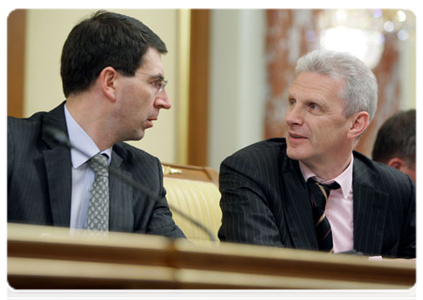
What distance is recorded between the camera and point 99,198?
1.56 metres

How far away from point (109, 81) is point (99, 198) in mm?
353

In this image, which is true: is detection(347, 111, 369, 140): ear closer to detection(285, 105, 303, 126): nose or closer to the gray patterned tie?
detection(285, 105, 303, 126): nose

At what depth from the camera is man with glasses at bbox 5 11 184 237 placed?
150 cm

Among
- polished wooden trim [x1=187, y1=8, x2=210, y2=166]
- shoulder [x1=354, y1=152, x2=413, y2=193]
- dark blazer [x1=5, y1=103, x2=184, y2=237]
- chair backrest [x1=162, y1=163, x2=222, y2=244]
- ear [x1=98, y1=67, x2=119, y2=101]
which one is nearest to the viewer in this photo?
dark blazer [x1=5, y1=103, x2=184, y2=237]

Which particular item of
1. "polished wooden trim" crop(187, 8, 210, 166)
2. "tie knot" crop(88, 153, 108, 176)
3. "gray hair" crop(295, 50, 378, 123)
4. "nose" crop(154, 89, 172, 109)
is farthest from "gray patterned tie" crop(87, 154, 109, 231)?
"polished wooden trim" crop(187, 8, 210, 166)

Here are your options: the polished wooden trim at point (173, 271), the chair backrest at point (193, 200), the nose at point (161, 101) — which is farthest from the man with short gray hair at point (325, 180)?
the polished wooden trim at point (173, 271)

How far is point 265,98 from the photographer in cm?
413

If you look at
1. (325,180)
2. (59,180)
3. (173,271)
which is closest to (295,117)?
(325,180)

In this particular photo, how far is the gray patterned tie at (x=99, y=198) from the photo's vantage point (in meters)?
1.54

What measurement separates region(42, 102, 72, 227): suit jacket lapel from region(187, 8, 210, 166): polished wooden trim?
94.6 inches

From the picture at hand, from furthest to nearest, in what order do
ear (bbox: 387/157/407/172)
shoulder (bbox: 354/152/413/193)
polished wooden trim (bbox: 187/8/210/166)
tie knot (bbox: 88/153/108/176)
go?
polished wooden trim (bbox: 187/8/210/166), ear (bbox: 387/157/407/172), shoulder (bbox: 354/152/413/193), tie knot (bbox: 88/153/108/176)

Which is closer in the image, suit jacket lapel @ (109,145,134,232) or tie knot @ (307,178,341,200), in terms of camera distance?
suit jacket lapel @ (109,145,134,232)

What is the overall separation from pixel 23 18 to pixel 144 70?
1590mm
